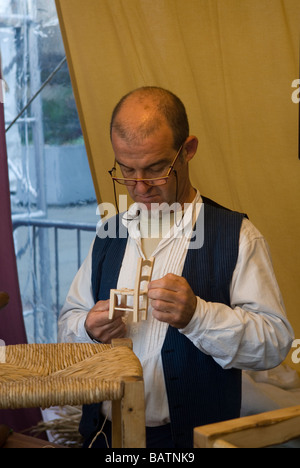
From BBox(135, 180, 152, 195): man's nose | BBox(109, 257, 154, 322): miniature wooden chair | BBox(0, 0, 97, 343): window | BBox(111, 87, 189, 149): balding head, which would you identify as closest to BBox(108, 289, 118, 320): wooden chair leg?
BBox(109, 257, 154, 322): miniature wooden chair

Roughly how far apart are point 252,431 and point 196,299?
0.43 meters

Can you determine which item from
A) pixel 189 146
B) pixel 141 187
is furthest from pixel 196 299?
pixel 189 146

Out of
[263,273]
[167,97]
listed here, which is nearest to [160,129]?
[167,97]

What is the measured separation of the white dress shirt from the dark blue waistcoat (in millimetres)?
24

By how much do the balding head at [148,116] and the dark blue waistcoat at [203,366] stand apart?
256 millimetres

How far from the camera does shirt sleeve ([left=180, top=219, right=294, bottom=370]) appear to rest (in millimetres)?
1383

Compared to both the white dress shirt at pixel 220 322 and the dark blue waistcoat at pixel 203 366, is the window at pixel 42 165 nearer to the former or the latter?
the white dress shirt at pixel 220 322

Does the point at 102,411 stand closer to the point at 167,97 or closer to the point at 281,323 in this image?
the point at 281,323

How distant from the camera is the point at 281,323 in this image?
1.47 meters

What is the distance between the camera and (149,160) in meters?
1.48

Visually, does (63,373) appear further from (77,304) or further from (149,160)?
(149,160)

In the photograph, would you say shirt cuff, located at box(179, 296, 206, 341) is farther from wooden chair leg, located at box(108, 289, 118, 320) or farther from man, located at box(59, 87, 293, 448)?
wooden chair leg, located at box(108, 289, 118, 320)
